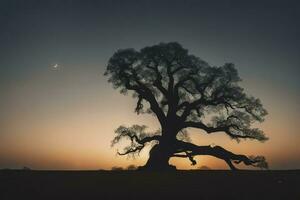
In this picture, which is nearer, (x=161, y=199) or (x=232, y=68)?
(x=161, y=199)

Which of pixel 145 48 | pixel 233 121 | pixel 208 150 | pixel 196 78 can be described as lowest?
pixel 208 150

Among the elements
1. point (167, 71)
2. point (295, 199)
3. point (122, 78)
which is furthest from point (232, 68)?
point (295, 199)

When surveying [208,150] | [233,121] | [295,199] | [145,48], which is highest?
[145,48]

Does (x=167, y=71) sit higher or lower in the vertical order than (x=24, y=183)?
higher

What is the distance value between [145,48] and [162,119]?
6.38 m

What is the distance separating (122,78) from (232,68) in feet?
31.4

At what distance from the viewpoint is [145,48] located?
37531 mm

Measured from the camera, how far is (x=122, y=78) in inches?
1486

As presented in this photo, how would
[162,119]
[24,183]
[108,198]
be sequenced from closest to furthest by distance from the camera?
[108,198] < [24,183] < [162,119]

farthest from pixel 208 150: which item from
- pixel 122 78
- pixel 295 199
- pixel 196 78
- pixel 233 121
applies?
pixel 295 199

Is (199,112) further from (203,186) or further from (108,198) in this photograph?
(108,198)

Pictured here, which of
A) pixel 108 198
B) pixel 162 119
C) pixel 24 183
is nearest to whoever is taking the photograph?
pixel 108 198

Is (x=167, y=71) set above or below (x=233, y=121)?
above

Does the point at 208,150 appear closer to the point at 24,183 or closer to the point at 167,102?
the point at 167,102
